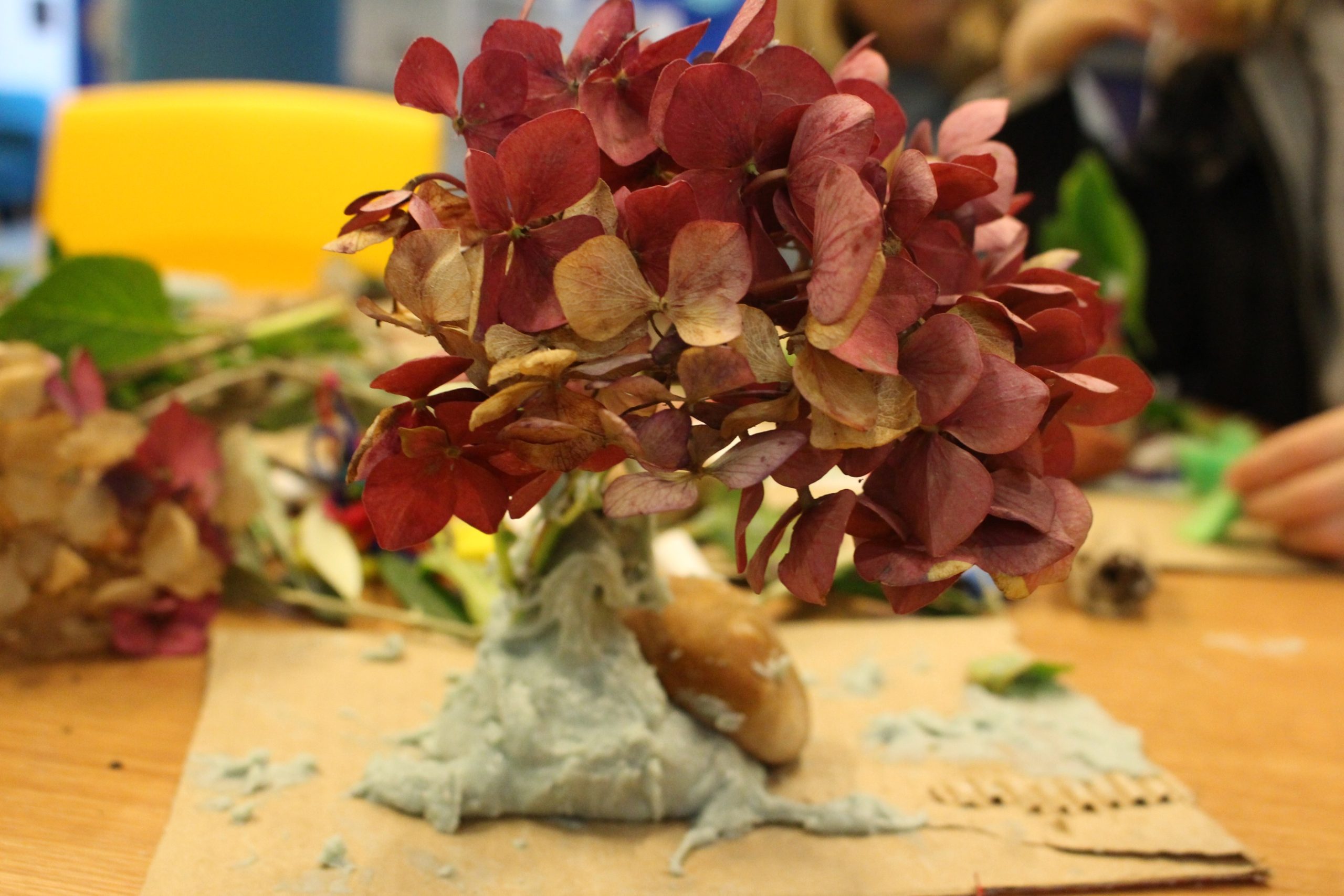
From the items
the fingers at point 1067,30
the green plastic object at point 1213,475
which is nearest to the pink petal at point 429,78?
the green plastic object at point 1213,475

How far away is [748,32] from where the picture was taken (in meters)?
0.26

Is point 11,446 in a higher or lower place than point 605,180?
lower

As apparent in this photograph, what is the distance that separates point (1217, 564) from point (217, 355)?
0.64m

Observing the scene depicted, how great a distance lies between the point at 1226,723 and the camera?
47cm

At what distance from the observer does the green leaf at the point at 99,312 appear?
488 mm

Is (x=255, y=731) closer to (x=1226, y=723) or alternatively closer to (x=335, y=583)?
(x=335, y=583)

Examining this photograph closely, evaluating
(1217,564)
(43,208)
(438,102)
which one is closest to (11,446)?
(438,102)

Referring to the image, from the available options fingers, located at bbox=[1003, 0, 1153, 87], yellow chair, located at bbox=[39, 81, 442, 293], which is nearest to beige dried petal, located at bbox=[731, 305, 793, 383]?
fingers, located at bbox=[1003, 0, 1153, 87]

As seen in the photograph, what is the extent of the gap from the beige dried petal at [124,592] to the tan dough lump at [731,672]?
0.74ft

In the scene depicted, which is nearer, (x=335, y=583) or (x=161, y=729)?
(x=161, y=729)

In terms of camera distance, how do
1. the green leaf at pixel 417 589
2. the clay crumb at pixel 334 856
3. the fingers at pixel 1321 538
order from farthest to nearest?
the fingers at pixel 1321 538 < the green leaf at pixel 417 589 < the clay crumb at pixel 334 856

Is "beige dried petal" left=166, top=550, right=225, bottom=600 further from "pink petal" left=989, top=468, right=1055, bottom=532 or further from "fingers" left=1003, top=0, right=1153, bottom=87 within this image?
"fingers" left=1003, top=0, right=1153, bottom=87

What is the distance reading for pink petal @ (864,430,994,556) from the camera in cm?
24

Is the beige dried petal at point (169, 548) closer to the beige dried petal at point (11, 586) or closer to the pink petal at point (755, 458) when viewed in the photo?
the beige dried petal at point (11, 586)
